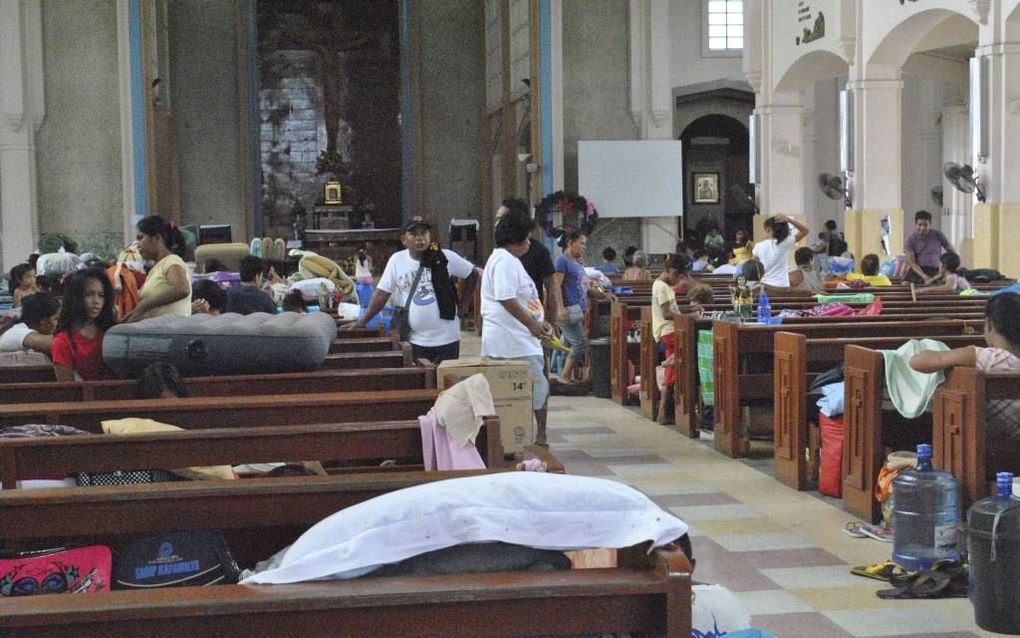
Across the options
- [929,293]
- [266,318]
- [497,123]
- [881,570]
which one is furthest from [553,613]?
[497,123]

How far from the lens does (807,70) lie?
2119cm

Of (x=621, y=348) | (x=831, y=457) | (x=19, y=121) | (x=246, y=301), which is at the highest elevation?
(x=19, y=121)

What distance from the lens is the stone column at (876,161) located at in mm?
18719

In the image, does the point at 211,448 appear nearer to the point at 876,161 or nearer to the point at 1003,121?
the point at 1003,121

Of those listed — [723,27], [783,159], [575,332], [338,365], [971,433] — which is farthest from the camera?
[723,27]

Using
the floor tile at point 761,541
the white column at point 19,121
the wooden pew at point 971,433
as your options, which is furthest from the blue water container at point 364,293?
the wooden pew at point 971,433

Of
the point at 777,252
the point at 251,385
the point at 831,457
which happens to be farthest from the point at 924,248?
the point at 251,385

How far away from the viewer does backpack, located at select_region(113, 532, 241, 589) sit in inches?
128

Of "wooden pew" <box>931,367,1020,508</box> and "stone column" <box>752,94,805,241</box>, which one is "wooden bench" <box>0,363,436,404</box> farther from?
"stone column" <box>752,94,805,241</box>

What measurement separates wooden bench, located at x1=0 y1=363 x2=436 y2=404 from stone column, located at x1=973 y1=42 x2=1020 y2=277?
11.1 meters

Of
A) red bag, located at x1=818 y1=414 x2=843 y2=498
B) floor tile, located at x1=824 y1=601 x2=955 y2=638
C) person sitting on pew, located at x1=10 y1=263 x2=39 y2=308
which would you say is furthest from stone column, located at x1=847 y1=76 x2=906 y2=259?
floor tile, located at x1=824 y1=601 x2=955 y2=638

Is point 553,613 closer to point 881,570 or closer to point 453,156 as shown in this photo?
point 881,570

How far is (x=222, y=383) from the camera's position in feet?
20.0

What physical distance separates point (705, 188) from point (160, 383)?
2636cm
